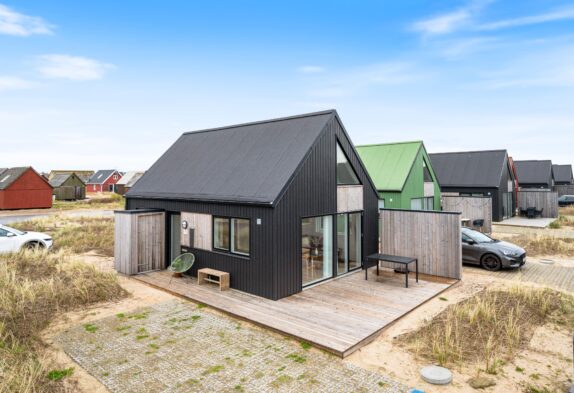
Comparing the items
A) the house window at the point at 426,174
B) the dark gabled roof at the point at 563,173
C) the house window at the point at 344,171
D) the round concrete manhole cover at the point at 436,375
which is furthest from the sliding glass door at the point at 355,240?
the dark gabled roof at the point at 563,173

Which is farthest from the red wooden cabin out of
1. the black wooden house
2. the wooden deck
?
the black wooden house

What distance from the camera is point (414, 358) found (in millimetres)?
6086

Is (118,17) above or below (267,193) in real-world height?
above

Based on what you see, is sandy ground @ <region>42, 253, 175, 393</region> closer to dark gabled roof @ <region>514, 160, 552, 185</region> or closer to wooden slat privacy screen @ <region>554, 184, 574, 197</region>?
dark gabled roof @ <region>514, 160, 552, 185</region>

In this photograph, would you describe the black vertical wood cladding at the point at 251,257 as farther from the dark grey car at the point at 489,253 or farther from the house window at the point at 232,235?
the dark grey car at the point at 489,253

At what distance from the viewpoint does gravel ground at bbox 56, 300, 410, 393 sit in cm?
518

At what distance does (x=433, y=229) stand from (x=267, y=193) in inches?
242

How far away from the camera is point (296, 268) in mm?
9508

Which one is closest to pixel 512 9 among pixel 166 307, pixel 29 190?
pixel 166 307

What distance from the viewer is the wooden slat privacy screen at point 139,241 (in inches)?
455

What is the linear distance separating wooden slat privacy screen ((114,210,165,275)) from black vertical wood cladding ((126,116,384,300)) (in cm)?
131

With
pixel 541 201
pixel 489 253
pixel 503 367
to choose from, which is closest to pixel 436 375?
pixel 503 367

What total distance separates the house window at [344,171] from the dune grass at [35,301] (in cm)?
762

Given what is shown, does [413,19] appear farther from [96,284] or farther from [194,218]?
[96,284]
